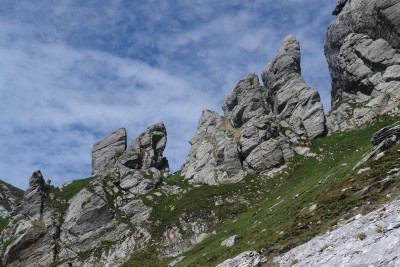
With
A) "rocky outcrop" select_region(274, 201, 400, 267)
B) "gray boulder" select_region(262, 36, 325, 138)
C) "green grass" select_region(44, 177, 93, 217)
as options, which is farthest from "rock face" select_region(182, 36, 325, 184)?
"rocky outcrop" select_region(274, 201, 400, 267)

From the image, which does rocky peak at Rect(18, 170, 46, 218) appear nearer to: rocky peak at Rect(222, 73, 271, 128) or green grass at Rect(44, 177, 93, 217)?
green grass at Rect(44, 177, 93, 217)

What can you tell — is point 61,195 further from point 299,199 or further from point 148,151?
point 299,199

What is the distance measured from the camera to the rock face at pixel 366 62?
92.9m

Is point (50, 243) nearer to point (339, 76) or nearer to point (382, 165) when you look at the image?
point (382, 165)

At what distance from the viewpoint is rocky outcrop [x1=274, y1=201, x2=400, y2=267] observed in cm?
1975

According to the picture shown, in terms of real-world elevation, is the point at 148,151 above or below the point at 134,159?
above

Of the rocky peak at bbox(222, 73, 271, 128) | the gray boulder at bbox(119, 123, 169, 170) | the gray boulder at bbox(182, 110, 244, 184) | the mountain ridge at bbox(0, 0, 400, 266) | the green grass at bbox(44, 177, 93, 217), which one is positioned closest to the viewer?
the mountain ridge at bbox(0, 0, 400, 266)

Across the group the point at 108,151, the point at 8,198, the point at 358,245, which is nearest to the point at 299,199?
the point at 358,245

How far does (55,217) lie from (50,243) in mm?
7196

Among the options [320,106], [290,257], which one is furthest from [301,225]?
[320,106]

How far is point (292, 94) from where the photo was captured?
110 meters

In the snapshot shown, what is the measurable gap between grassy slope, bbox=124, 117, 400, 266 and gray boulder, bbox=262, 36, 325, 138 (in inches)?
311

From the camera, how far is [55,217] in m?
88.2

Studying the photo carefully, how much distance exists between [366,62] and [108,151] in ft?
235
